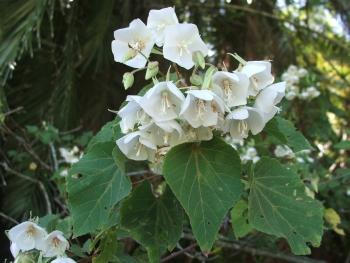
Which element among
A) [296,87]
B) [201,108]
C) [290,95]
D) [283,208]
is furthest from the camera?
[296,87]

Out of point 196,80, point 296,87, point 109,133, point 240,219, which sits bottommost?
point 296,87

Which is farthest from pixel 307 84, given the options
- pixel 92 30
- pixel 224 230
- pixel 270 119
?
pixel 270 119

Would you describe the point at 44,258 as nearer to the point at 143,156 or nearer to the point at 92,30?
the point at 143,156

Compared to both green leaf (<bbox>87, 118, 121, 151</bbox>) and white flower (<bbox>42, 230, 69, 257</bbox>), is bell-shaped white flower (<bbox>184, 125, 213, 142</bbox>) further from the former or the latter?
white flower (<bbox>42, 230, 69, 257</bbox>)

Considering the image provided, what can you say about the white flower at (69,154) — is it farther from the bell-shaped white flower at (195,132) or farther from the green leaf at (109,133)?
the bell-shaped white flower at (195,132)

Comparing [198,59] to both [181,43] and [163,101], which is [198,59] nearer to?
[181,43]

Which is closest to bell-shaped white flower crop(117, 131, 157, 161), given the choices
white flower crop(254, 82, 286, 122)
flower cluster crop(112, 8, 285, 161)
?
flower cluster crop(112, 8, 285, 161)

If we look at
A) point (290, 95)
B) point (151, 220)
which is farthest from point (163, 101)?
point (290, 95)

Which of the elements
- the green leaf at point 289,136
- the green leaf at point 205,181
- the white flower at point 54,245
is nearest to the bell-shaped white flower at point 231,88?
the green leaf at point 205,181
